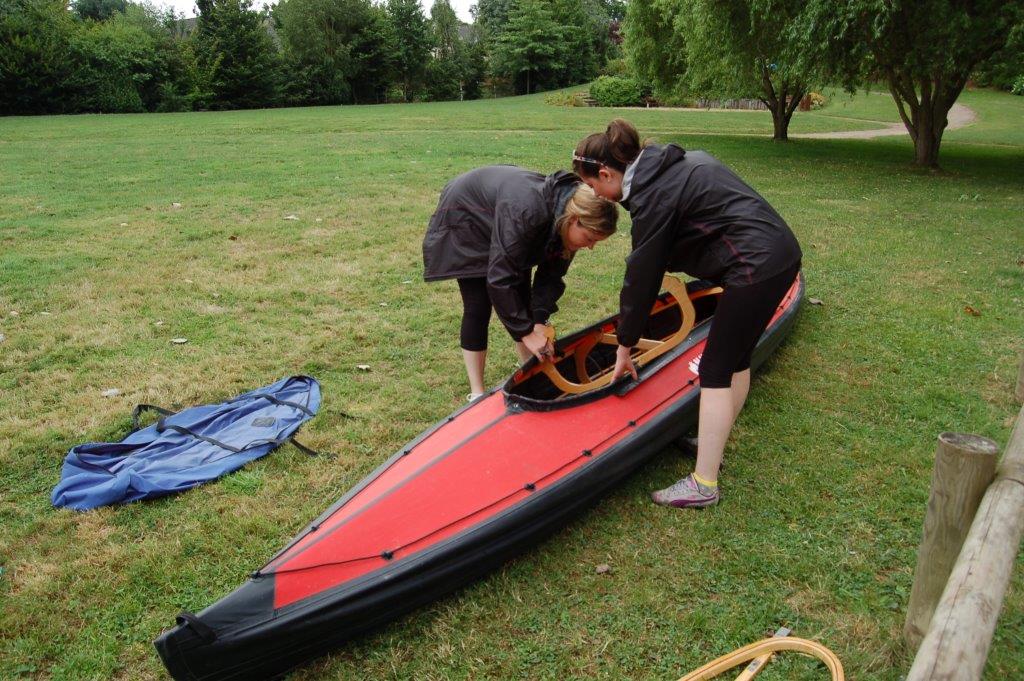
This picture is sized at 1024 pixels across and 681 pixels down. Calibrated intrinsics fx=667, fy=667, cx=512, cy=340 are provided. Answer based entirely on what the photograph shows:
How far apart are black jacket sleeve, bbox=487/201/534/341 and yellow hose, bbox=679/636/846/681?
185cm

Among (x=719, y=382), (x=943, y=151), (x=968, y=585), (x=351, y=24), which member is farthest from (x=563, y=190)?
(x=351, y=24)

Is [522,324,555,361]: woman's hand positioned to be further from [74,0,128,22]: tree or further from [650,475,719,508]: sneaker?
[74,0,128,22]: tree

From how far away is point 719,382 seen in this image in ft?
10.9

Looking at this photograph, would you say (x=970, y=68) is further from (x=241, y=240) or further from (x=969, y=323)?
(x=241, y=240)

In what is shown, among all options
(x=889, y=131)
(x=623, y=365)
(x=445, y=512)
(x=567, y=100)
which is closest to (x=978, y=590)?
(x=445, y=512)

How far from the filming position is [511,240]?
3592 millimetres

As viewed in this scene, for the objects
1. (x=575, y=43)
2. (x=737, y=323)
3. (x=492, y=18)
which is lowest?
(x=737, y=323)

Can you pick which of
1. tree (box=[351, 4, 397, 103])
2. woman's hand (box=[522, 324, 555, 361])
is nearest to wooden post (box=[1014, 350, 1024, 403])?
woman's hand (box=[522, 324, 555, 361])

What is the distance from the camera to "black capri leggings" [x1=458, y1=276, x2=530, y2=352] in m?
4.14

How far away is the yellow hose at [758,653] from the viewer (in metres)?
2.59

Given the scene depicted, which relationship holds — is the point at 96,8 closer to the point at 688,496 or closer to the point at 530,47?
the point at 530,47

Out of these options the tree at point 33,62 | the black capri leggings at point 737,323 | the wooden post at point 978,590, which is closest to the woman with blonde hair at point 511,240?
the black capri leggings at point 737,323

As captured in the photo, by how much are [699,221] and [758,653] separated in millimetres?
1870

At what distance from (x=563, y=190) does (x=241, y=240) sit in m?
5.97
